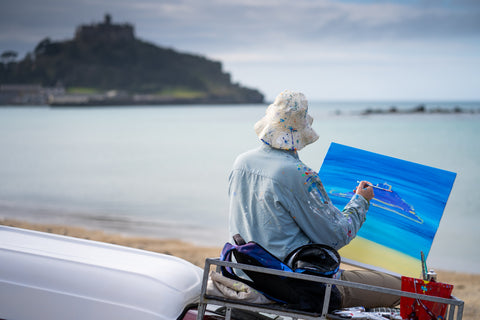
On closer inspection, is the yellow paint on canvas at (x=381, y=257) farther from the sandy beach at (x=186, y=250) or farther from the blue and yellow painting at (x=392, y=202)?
the sandy beach at (x=186, y=250)

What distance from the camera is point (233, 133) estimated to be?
42969mm

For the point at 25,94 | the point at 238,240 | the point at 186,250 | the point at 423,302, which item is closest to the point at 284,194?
the point at 238,240

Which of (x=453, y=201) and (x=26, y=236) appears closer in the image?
(x=26, y=236)

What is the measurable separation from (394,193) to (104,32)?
82.4 meters

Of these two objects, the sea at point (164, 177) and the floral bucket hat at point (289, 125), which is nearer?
the floral bucket hat at point (289, 125)

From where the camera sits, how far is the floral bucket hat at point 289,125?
7.48 feet

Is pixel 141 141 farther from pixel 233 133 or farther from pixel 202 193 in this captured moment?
pixel 202 193

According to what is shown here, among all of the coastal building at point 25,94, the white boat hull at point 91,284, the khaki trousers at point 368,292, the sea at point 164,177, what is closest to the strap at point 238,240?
the white boat hull at point 91,284

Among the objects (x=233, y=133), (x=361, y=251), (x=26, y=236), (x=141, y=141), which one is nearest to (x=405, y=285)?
(x=361, y=251)

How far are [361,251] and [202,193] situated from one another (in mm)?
13569

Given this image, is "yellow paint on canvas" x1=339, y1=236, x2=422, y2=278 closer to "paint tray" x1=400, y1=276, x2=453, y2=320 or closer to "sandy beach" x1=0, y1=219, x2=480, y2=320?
"paint tray" x1=400, y1=276, x2=453, y2=320

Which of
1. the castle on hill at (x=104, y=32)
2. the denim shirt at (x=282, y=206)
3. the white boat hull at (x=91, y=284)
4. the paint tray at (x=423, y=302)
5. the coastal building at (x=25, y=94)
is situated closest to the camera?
the paint tray at (x=423, y=302)

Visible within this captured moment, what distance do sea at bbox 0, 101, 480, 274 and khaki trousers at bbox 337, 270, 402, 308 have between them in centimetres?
689

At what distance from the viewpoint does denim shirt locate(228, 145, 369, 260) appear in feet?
7.24
